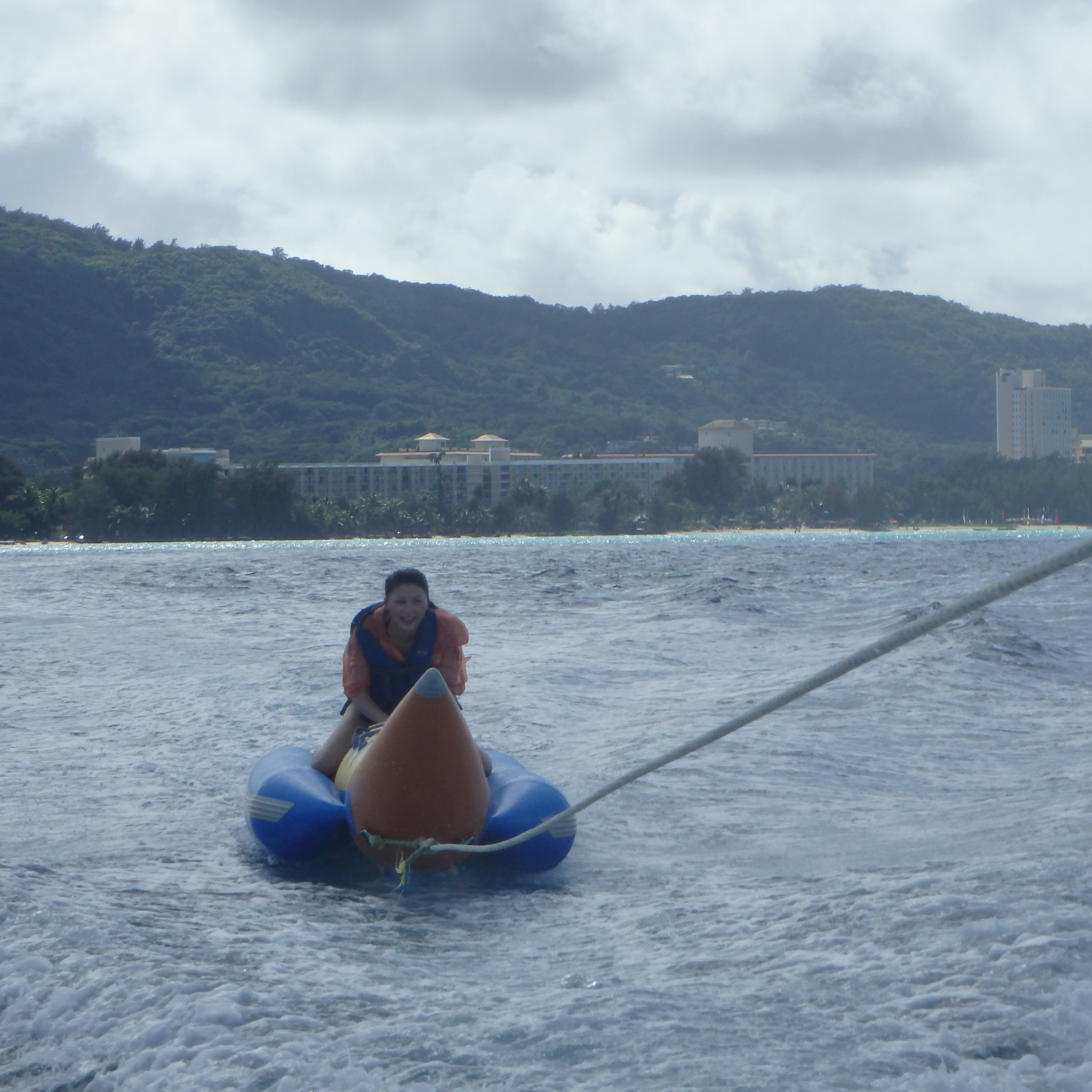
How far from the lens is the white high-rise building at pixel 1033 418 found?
270ft

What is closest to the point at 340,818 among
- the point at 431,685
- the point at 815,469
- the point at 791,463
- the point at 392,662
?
the point at 392,662

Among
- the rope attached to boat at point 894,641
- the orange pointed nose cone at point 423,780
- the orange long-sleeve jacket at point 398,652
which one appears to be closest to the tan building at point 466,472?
the orange long-sleeve jacket at point 398,652

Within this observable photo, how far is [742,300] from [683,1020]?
123 metres

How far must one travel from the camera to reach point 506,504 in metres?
69.6

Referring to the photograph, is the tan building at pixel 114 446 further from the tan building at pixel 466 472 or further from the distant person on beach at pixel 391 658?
the distant person on beach at pixel 391 658

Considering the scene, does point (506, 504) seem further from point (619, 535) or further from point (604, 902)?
point (604, 902)

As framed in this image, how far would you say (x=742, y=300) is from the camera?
122000 mm

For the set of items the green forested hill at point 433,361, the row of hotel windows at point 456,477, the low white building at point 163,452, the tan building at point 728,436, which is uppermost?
the green forested hill at point 433,361

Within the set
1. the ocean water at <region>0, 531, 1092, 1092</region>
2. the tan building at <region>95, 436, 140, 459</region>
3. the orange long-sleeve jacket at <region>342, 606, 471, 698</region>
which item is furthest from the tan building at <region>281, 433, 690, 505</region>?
the orange long-sleeve jacket at <region>342, 606, 471, 698</region>

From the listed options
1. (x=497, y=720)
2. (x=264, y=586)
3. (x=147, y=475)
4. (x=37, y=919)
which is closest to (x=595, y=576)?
(x=264, y=586)

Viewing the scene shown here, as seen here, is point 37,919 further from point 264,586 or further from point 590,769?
point 264,586

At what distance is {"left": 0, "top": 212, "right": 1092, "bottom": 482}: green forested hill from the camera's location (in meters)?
84.3

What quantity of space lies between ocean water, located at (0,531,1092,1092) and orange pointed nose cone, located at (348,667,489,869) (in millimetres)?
193

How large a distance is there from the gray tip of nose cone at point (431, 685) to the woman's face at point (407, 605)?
46 centimetres
